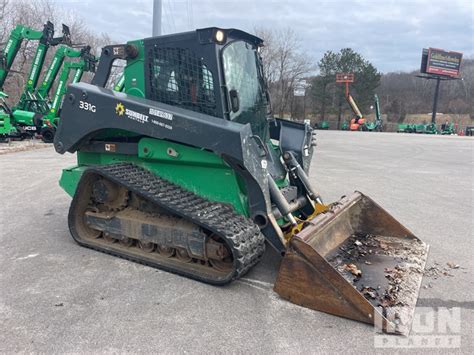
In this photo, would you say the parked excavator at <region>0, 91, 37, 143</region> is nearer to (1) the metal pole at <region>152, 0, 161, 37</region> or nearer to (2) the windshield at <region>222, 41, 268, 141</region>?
(1) the metal pole at <region>152, 0, 161, 37</region>

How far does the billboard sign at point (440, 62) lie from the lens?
50.4m

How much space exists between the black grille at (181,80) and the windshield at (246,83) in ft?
0.76

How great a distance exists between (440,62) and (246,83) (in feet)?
184

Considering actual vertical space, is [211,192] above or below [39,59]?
below

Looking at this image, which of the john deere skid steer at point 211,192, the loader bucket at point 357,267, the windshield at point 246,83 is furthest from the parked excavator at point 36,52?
the loader bucket at point 357,267

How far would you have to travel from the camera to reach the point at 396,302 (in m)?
3.01

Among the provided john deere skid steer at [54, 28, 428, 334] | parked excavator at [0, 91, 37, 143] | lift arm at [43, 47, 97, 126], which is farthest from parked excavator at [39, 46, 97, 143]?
john deere skid steer at [54, 28, 428, 334]

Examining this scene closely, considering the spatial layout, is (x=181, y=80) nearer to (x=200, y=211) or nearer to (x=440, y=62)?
(x=200, y=211)

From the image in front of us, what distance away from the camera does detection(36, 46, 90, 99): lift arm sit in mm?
15461

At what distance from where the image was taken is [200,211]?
11.2 feet

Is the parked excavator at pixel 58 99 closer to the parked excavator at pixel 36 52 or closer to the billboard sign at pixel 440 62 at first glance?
the parked excavator at pixel 36 52

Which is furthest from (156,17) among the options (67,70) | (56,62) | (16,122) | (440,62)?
(440,62)

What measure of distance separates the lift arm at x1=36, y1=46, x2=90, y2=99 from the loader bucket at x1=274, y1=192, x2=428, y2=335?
14.8 meters

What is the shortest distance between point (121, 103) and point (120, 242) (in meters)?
1.52
